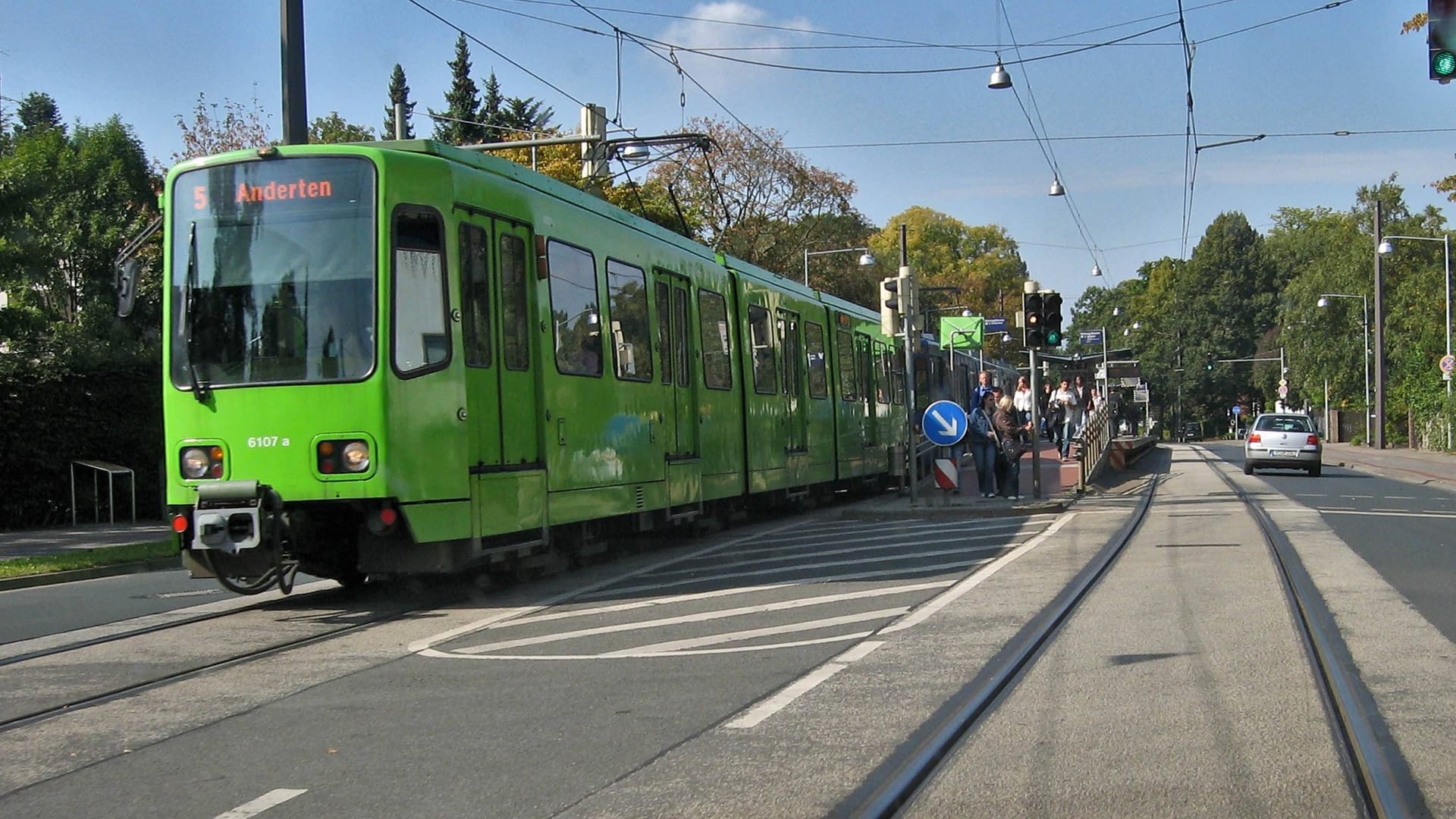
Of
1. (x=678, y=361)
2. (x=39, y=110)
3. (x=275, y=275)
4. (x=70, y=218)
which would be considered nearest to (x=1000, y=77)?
(x=678, y=361)

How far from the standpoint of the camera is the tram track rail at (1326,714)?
5062mm

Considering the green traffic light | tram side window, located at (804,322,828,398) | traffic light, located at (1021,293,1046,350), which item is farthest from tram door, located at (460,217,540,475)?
traffic light, located at (1021,293,1046,350)

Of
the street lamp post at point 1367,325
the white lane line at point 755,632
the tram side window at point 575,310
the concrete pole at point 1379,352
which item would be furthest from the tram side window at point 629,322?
the street lamp post at point 1367,325

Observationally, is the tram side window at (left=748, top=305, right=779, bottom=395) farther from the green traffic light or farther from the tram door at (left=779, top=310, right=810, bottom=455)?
the green traffic light

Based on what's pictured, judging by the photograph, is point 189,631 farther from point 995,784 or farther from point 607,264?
point 995,784

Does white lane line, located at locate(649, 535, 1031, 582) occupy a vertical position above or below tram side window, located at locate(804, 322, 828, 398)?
below

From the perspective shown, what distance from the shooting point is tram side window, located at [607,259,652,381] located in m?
13.5

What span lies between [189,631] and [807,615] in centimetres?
417

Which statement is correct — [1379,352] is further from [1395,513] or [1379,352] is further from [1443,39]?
[1443,39]

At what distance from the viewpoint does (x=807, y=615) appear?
9.88 meters

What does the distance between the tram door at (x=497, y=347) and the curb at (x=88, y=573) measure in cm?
549

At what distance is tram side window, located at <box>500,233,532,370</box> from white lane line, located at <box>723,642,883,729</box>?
4.02 meters

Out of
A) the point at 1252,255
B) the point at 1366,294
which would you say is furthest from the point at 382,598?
the point at 1252,255

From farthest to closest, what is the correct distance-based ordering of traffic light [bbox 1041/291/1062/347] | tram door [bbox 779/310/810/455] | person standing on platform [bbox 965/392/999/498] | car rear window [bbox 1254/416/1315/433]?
car rear window [bbox 1254/416/1315/433], person standing on platform [bbox 965/392/999/498], traffic light [bbox 1041/291/1062/347], tram door [bbox 779/310/810/455]
